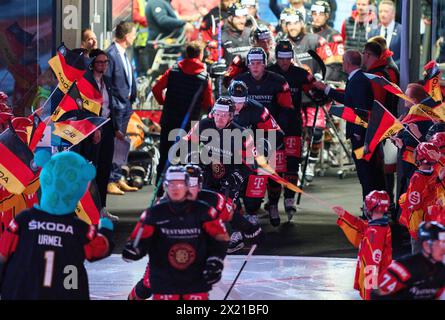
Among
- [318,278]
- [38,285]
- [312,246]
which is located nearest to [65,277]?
[38,285]

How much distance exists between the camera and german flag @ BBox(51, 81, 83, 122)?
1369 centimetres

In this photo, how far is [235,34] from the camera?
1964 cm

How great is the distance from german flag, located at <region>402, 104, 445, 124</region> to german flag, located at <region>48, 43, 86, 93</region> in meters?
3.33

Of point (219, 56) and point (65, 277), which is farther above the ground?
point (65, 277)

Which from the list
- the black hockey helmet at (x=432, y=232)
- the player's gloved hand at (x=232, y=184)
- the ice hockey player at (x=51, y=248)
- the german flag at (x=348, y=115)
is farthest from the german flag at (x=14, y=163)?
the black hockey helmet at (x=432, y=232)

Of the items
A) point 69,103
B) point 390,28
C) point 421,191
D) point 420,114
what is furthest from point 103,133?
point 390,28

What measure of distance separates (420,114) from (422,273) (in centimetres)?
522

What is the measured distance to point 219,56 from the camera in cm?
1922

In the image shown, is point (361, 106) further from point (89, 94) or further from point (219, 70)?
point (89, 94)

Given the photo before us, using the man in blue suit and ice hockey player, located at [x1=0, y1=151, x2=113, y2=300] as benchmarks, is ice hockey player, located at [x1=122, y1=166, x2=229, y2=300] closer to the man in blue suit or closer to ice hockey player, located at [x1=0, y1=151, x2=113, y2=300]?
ice hockey player, located at [x1=0, y1=151, x2=113, y2=300]

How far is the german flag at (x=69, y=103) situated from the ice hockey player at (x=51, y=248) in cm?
450

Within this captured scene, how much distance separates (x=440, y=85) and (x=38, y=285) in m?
6.78
